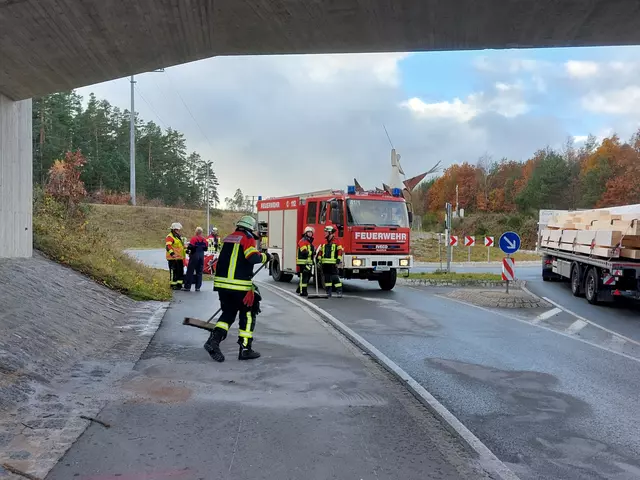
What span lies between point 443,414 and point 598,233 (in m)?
11.1

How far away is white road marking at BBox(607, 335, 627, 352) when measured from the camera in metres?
8.57

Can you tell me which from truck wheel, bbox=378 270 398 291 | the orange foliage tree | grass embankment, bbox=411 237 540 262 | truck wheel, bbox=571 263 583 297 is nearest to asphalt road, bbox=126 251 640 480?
truck wheel, bbox=571 263 583 297

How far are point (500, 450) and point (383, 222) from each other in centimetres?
1153

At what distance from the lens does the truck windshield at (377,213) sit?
15391mm

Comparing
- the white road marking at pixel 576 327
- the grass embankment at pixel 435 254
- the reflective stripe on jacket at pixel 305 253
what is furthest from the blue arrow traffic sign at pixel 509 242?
the grass embankment at pixel 435 254

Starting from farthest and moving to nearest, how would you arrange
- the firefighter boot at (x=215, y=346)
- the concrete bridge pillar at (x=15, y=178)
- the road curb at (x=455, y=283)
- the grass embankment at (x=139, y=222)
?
1. the grass embankment at (x=139, y=222)
2. the road curb at (x=455, y=283)
3. the concrete bridge pillar at (x=15, y=178)
4. the firefighter boot at (x=215, y=346)

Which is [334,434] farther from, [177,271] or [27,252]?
[177,271]

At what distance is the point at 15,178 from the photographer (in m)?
9.34

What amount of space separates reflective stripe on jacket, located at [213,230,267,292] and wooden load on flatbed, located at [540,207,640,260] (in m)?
9.82

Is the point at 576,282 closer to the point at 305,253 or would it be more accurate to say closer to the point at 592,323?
the point at 592,323

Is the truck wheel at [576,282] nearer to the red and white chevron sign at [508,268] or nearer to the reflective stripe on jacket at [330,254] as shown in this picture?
the red and white chevron sign at [508,268]

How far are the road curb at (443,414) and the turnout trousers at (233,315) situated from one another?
1.64 m

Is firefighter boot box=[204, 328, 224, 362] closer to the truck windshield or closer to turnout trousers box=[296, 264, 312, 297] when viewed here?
turnout trousers box=[296, 264, 312, 297]

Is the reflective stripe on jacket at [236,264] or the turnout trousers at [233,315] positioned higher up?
the reflective stripe on jacket at [236,264]
